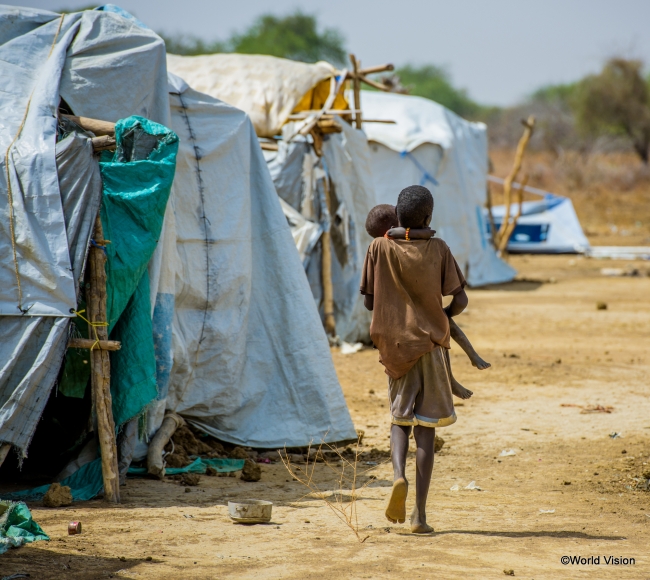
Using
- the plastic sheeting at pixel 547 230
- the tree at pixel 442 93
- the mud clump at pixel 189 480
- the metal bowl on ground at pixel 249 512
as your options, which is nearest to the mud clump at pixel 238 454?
the mud clump at pixel 189 480

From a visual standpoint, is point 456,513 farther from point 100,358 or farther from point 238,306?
point 238,306

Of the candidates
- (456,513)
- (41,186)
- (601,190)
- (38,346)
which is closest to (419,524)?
(456,513)

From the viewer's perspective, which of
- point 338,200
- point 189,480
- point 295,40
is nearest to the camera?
point 189,480

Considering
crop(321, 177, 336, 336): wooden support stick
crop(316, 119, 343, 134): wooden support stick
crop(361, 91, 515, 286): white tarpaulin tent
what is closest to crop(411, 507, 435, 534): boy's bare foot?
crop(321, 177, 336, 336): wooden support stick

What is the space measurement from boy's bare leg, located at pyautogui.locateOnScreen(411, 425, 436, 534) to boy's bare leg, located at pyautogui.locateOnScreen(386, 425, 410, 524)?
0.21 ft

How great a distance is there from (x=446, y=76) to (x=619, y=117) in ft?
110

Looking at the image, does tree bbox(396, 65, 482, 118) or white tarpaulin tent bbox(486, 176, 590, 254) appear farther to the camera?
tree bbox(396, 65, 482, 118)

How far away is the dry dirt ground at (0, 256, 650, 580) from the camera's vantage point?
299 cm

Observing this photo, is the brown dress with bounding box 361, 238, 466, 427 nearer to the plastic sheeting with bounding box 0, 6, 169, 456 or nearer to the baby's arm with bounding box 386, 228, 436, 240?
the baby's arm with bounding box 386, 228, 436, 240

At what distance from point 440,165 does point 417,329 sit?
9.94 metres

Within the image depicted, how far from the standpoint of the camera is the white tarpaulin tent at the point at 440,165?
12516mm

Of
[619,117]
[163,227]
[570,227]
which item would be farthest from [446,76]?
[163,227]

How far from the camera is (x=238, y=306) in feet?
16.4

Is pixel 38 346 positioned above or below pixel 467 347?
below
